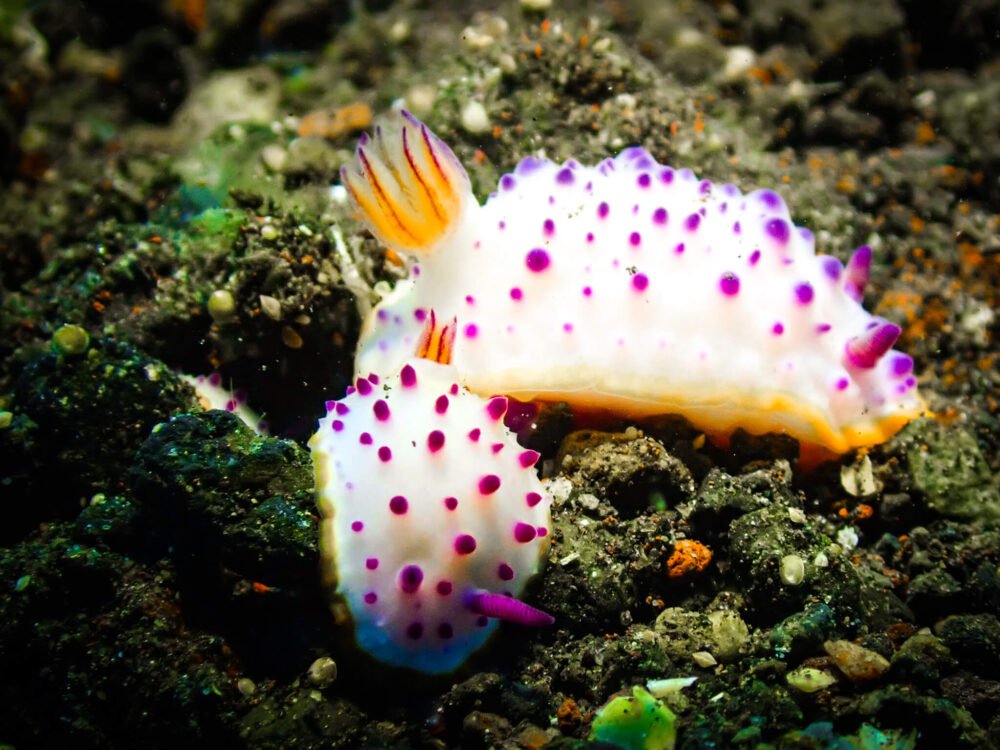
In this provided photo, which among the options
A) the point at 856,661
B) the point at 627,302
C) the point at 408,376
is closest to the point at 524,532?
the point at 408,376

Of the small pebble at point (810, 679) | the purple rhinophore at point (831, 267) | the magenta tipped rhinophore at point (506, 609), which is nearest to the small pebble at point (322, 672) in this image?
the magenta tipped rhinophore at point (506, 609)

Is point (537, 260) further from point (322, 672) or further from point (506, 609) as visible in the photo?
point (322, 672)

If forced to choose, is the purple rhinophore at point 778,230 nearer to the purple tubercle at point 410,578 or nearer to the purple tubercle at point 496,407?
the purple tubercle at point 496,407

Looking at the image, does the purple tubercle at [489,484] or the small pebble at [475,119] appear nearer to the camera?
the purple tubercle at [489,484]

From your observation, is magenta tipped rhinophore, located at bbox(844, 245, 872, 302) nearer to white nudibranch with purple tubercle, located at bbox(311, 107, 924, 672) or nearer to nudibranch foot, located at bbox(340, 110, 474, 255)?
white nudibranch with purple tubercle, located at bbox(311, 107, 924, 672)

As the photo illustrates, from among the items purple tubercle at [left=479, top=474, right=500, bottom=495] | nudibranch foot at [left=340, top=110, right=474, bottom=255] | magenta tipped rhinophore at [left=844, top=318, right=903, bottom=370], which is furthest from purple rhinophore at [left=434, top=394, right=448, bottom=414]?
magenta tipped rhinophore at [left=844, top=318, right=903, bottom=370]

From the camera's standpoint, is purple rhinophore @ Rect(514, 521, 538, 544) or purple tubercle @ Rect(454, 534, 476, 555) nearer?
purple tubercle @ Rect(454, 534, 476, 555)

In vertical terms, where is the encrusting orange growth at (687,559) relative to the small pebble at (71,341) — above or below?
below

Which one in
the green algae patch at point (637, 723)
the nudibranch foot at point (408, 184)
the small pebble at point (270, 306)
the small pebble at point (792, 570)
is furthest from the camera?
the small pebble at point (270, 306)
